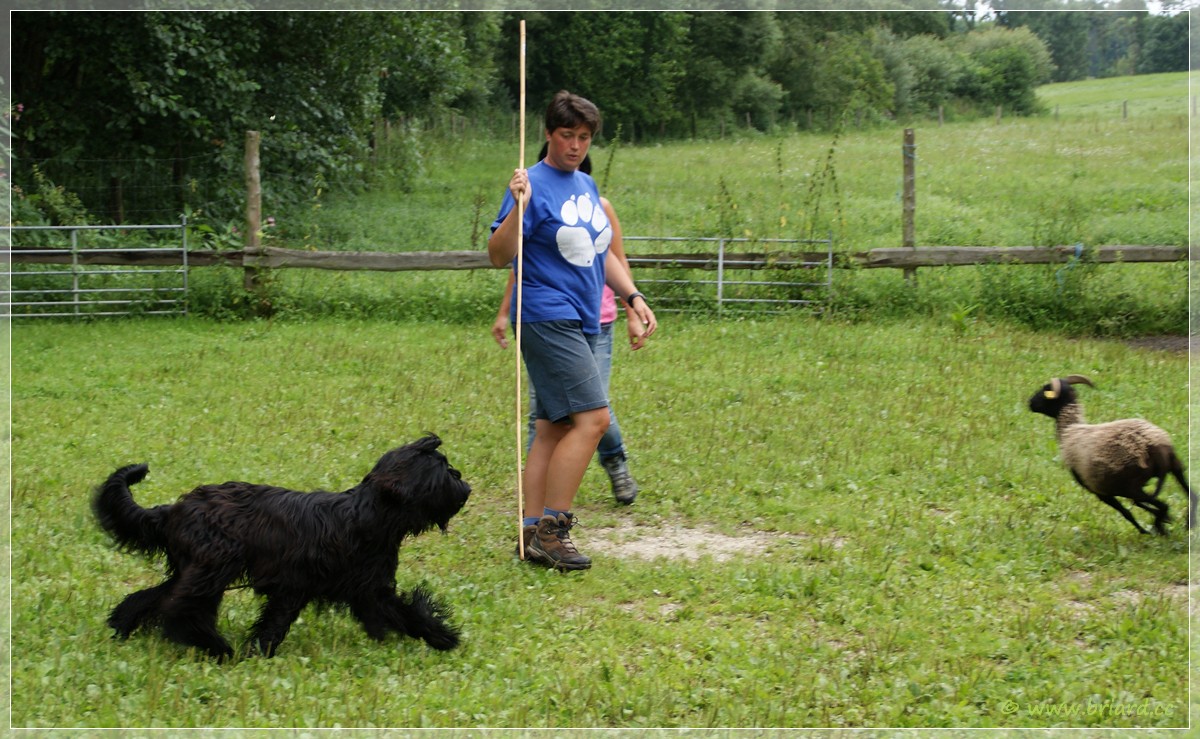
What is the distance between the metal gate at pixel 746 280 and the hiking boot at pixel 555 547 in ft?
25.5

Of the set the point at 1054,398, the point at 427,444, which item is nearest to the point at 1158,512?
the point at 1054,398

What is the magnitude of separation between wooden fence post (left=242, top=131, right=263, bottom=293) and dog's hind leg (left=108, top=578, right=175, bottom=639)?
917 cm

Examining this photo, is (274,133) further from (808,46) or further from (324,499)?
(808,46)

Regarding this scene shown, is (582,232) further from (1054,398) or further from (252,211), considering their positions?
(252,211)

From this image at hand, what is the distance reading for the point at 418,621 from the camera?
4.51 metres

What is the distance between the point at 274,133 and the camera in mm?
18172

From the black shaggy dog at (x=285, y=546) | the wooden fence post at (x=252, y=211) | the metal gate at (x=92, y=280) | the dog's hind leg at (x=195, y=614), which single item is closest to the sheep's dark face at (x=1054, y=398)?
the black shaggy dog at (x=285, y=546)

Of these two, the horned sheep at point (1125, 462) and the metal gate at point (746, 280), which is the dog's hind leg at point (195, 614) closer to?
the horned sheep at point (1125, 462)

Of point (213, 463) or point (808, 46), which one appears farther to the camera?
point (808, 46)

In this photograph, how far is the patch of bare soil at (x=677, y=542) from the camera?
19.3ft

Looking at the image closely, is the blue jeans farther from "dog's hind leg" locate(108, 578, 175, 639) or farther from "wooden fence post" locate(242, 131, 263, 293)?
"wooden fence post" locate(242, 131, 263, 293)

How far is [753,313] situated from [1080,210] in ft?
25.4

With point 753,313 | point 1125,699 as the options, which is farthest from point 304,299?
point 1125,699

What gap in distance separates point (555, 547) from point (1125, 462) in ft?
8.88
